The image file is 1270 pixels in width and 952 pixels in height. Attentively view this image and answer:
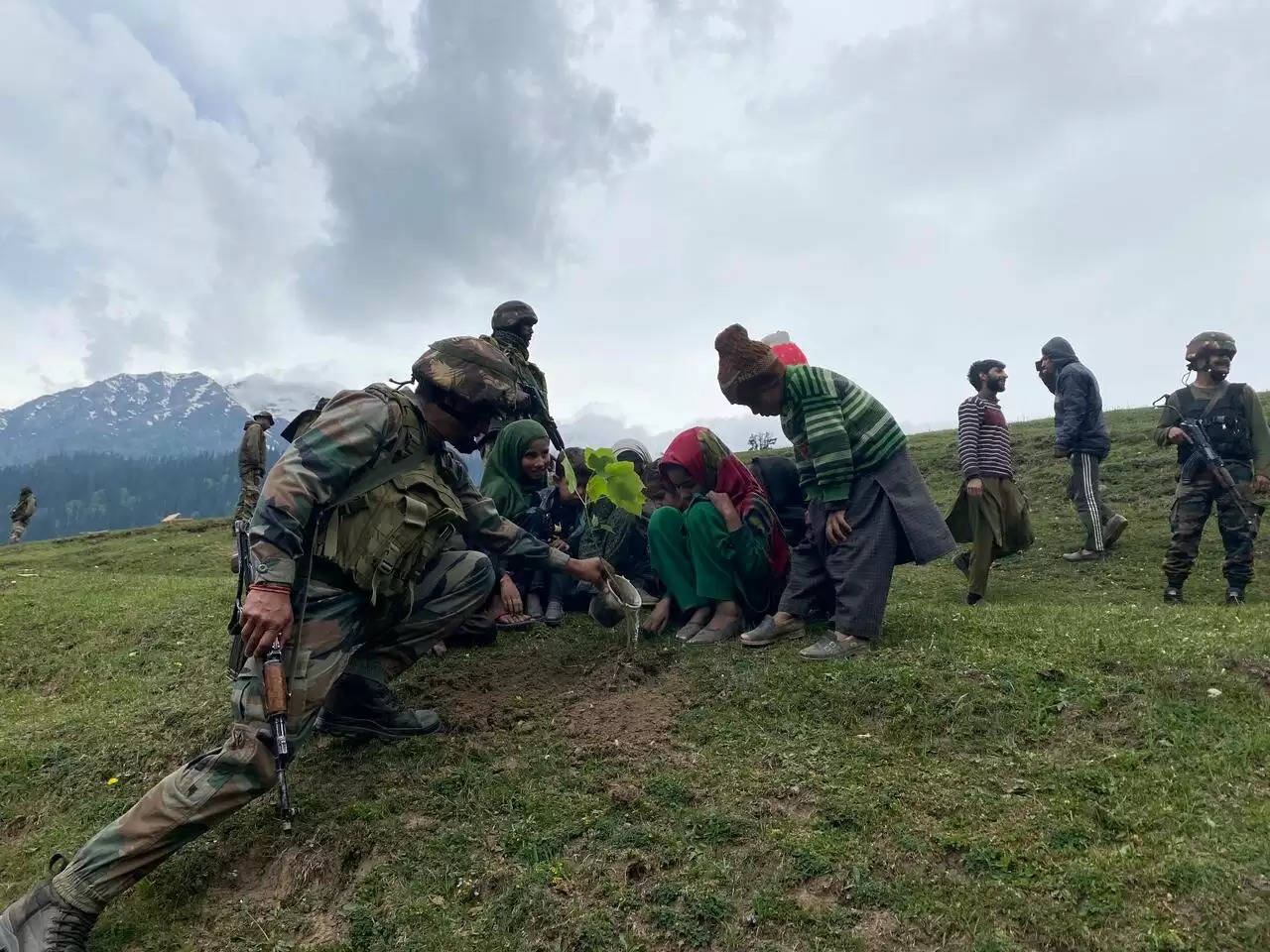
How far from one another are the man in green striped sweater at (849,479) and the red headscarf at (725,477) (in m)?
0.54

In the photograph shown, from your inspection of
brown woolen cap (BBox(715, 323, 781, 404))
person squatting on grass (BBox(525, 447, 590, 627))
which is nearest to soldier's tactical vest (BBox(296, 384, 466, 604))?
brown woolen cap (BBox(715, 323, 781, 404))

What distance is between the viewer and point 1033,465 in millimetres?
13484

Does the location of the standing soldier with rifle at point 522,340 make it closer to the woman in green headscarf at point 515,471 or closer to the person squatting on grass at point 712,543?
the woman in green headscarf at point 515,471

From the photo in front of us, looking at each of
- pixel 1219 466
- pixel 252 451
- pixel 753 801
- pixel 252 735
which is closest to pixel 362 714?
pixel 252 735

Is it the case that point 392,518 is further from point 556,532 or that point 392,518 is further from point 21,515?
point 21,515

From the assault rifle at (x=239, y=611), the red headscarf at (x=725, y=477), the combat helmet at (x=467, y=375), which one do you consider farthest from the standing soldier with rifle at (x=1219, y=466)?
the assault rifle at (x=239, y=611)

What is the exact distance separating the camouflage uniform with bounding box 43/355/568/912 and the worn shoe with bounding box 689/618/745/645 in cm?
130

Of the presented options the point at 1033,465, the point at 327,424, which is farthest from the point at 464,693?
the point at 1033,465

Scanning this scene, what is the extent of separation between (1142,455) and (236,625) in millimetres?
13536

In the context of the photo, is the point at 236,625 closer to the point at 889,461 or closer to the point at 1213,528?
the point at 889,461

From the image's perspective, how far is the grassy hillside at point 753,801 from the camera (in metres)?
2.65

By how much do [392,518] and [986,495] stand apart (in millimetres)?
5785

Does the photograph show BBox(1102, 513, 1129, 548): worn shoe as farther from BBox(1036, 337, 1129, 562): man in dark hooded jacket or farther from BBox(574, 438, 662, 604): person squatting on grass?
BBox(574, 438, 662, 604): person squatting on grass

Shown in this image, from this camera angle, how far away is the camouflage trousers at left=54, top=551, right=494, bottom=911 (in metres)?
2.96
